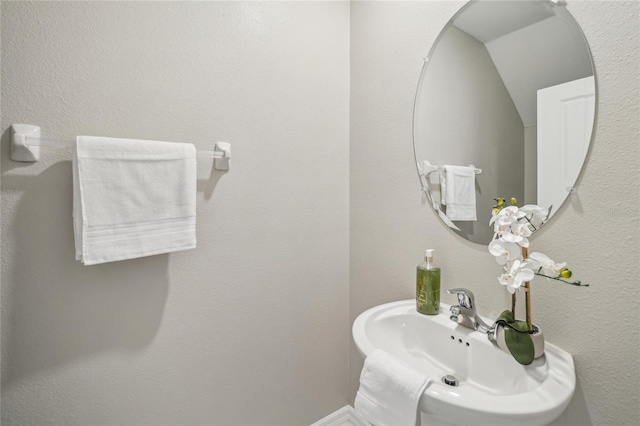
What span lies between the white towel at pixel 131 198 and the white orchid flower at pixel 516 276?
905 mm

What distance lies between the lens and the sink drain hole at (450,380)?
0.88 metres

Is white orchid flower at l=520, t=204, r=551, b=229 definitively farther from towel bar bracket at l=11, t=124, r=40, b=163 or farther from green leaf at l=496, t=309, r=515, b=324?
towel bar bracket at l=11, t=124, r=40, b=163

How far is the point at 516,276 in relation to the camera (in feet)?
2.37

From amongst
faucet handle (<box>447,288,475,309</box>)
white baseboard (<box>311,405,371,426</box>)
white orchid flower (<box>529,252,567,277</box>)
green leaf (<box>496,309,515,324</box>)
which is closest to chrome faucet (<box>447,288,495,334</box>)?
faucet handle (<box>447,288,475,309</box>)

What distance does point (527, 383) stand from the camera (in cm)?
72

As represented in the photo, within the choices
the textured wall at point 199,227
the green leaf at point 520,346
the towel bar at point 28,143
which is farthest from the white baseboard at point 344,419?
the towel bar at point 28,143

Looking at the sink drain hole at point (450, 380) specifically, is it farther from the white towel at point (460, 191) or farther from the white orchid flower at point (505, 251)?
the white towel at point (460, 191)

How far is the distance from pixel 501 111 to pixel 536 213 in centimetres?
34

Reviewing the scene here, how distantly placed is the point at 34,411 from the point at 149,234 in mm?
570

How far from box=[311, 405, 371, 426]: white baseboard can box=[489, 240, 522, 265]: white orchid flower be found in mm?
1122

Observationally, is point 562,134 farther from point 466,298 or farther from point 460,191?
point 466,298

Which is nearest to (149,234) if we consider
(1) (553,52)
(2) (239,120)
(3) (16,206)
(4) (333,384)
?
(3) (16,206)

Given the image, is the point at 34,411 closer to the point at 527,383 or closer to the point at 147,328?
the point at 147,328

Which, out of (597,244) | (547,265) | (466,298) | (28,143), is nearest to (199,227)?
(28,143)
